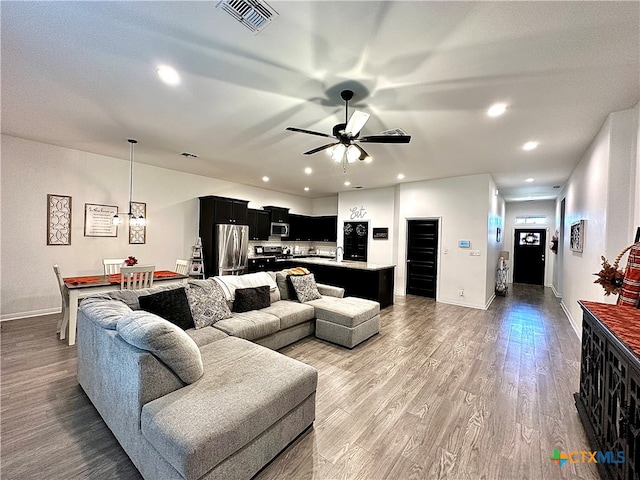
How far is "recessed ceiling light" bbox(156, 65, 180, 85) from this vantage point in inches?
93.3

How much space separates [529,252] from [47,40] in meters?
12.1

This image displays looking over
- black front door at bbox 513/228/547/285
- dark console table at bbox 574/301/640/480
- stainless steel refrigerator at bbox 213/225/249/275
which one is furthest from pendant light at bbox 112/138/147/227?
black front door at bbox 513/228/547/285

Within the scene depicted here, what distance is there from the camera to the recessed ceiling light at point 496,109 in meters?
2.84

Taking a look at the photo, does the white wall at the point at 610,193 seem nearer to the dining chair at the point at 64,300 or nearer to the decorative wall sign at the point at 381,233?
the decorative wall sign at the point at 381,233

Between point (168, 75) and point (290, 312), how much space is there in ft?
9.49

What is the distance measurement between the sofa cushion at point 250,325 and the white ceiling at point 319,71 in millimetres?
2457

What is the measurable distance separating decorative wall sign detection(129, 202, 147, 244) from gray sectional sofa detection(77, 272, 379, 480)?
11.7 ft

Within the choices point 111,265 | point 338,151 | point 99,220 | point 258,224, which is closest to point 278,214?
point 258,224

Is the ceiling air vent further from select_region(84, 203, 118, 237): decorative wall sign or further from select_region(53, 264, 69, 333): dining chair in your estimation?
select_region(84, 203, 118, 237): decorative wall sign

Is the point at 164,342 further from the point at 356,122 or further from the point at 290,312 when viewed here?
the point at 356,122

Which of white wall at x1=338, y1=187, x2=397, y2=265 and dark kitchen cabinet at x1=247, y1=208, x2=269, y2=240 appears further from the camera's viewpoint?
dark kitchen cabinet at x1=247, y1=208, x2=269, y2=240

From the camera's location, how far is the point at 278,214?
8.23 metres

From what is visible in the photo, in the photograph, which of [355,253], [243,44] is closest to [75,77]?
[243,44]

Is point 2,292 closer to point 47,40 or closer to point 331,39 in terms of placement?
point 47,40
